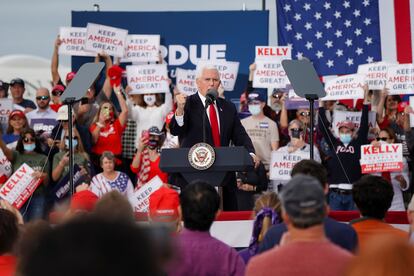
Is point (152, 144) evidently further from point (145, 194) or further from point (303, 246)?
point (303, 246)

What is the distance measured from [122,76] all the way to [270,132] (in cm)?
323

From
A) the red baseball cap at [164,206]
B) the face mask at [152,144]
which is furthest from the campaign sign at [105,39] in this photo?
the red baseball cap at [164,206]

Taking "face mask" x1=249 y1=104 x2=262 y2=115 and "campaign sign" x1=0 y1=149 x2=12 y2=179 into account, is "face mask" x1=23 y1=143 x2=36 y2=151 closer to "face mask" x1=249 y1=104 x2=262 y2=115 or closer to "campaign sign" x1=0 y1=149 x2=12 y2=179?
"campaign sign" x1=0 y1=149 x2=12 y2=179

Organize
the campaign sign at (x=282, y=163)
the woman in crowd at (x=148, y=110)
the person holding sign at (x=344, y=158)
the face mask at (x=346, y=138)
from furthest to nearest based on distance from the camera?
the woman in crowd at (x=148, y=110)
the face mask at (x=346, y=138)
the campaign sign at (x=282, y=163)
the person holding sign at (x=344, y=158)

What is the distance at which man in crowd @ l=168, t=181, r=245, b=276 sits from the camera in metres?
4.94

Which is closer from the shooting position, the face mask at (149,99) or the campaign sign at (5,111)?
the campaign sign at (5,111)

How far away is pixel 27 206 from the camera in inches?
480

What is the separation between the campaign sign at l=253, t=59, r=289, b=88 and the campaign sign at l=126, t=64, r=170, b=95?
1.24 m

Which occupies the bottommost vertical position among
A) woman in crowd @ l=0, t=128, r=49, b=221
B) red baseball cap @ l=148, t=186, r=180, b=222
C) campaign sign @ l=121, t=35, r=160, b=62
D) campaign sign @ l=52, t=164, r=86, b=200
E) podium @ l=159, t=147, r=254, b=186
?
red baseball cap @ l=148, t=186, r=180, b=222

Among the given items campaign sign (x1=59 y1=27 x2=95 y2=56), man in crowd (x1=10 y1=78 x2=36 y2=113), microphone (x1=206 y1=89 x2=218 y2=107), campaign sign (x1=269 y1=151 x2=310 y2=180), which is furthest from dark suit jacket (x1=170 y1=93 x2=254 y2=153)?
campaign sign (x1=59 y1=27 x2=95 y2=56)

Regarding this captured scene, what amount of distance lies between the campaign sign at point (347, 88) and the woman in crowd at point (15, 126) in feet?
12.9

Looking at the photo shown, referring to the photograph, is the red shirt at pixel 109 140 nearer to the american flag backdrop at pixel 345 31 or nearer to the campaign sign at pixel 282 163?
the campaign sign at pixel 282 163

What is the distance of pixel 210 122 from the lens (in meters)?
9.72

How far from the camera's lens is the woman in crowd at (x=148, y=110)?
45.1ft
